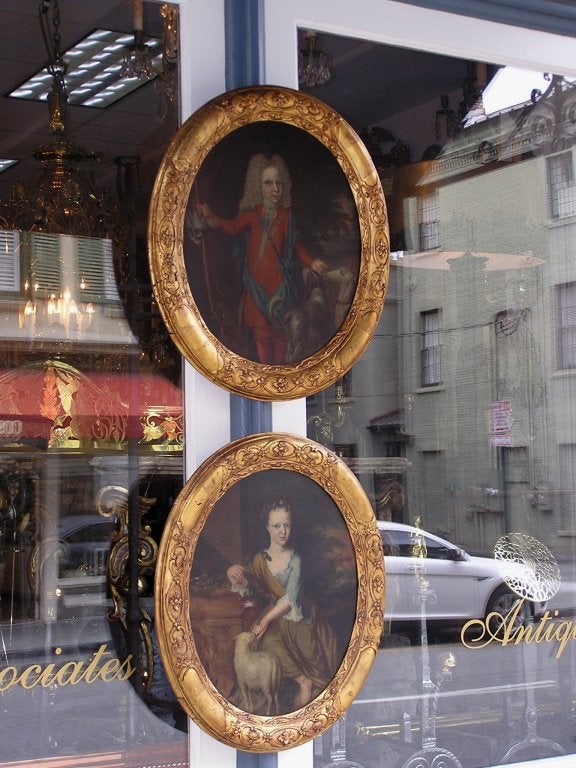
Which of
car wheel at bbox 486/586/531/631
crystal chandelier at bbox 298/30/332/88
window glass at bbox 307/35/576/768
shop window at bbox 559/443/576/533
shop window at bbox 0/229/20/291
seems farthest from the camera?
shop window at bbox 559/443/576/533

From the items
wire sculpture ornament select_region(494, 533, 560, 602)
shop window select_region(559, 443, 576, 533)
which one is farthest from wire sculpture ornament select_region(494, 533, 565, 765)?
shop window select_region(559, 443, 576, 533)

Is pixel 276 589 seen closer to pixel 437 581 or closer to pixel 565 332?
pixel 437 581

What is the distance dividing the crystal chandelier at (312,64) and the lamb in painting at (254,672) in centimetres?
136

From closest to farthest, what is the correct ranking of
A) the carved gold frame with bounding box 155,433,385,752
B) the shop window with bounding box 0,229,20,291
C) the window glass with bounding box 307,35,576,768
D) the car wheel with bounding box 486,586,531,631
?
1. the carved gold frame with bounding box 155,433,385,752
2. the shop window with bounding box 0,229,20,291
3. the window glass with bounding box 307,35,576,768
4. the car wheel with bounding box 486,586,531,631

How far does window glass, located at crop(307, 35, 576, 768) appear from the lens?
295cm

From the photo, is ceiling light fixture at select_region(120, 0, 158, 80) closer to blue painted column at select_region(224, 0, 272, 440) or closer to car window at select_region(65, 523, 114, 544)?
blue painted column at select_region(224, 0, 272, 440)

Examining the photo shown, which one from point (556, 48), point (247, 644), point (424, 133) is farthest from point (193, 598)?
point (556, 48)

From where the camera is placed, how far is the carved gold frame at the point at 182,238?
2557 mm

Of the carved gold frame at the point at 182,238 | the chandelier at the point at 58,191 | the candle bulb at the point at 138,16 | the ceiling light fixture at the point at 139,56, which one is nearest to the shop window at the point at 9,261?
the chandelier at the point at 58,191

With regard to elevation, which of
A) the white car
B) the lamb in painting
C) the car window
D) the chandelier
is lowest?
the lamb in painting

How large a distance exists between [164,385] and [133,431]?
0.44 ft

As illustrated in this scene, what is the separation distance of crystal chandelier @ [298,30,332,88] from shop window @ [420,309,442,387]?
0.69 metres

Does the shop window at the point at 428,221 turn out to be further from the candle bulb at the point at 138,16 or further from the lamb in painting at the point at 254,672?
the lamb in painting at the point at 254,672

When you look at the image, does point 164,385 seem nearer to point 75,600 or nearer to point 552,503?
point 75,600
